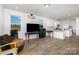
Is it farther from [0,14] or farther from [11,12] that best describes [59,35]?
[0,14]

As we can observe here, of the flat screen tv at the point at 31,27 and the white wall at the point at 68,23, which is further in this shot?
the white wall at the point at 68,23

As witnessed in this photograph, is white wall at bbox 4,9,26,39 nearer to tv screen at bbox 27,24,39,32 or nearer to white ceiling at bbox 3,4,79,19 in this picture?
tv screen at bbox 27,24,39,32

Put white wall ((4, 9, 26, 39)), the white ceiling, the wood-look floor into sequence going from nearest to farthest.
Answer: the wood-look floor < the white ceiling < white wall ((4, 9, 26, 39))

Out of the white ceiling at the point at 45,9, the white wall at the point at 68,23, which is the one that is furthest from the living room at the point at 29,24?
the white wall at the point at 68,23

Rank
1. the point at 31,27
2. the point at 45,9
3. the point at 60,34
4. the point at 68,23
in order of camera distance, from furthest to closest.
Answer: the point at 68,23
the point at 60,34
the point at 31,27
the point at 45,9

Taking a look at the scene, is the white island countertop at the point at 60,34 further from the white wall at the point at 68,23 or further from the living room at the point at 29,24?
the white wall at the point at 68,23

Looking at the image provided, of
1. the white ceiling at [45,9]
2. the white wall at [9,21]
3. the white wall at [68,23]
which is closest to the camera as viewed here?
the white ceiling at [45,9]

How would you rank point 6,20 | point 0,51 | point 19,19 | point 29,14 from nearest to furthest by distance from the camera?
point 0,51 → point 6,20 → point 19,19 → point 29,14

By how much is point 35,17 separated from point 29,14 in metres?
0.92

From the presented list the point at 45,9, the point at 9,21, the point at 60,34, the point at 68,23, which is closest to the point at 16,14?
the point at 9,21

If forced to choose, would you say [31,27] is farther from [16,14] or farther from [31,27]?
[16,14]

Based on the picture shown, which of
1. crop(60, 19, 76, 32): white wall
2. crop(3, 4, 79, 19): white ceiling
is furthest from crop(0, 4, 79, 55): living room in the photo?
crop(60, 19, 76, 32): white wall

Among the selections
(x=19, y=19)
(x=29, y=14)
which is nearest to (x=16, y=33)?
(x=19, y=19)

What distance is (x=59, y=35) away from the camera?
376 inches
